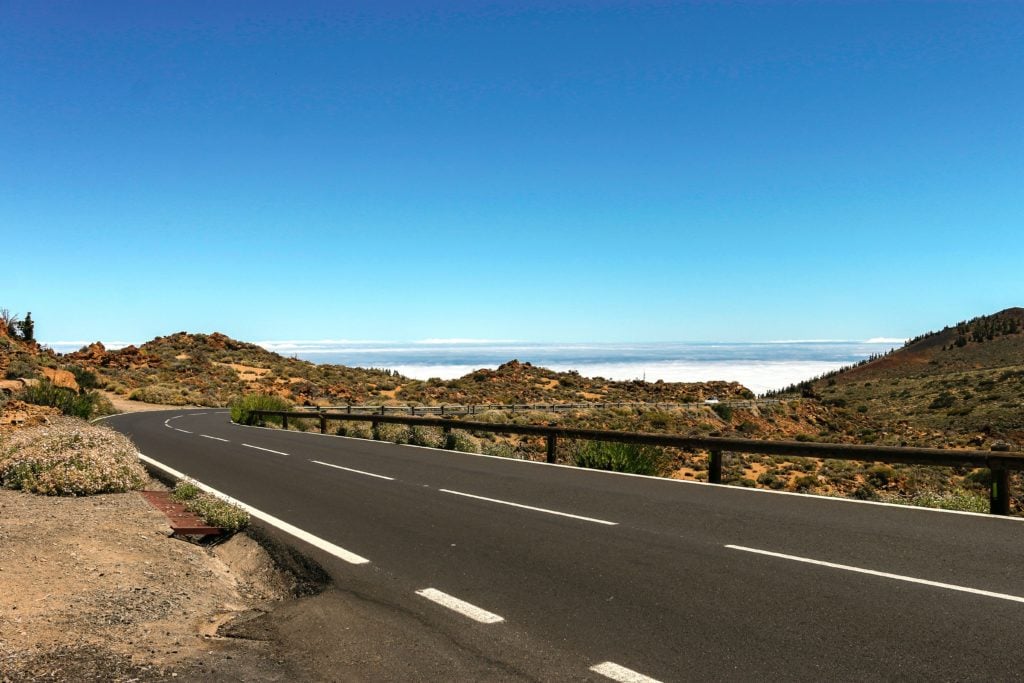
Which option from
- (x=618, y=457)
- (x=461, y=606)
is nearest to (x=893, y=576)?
(x=461, y=606)

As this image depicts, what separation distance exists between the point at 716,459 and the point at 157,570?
9926mm

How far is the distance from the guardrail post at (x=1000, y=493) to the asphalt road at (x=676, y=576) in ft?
2.15

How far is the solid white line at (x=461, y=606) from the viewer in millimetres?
5645

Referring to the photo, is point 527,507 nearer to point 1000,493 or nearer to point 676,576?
Result: point 676,576

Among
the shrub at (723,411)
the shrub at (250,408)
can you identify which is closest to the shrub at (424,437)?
the shrub at (250,408)

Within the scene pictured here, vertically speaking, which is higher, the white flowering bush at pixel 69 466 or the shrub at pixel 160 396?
the white flowering bush at pixel 69 466

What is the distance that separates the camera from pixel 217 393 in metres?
72.4

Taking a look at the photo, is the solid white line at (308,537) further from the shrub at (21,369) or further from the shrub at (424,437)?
the shrub at (21,369)

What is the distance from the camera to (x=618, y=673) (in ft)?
14.9

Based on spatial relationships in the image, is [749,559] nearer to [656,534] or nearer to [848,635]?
[656,534]

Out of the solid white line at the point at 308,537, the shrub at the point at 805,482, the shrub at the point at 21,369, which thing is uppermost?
the shrub at the point at 21,369

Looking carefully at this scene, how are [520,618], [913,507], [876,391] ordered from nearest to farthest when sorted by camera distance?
1. [520,618]
2. [913,507]
3. [876,391]

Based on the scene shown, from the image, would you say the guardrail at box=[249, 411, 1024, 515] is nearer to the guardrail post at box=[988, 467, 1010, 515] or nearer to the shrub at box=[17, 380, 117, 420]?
the guardrail post at box=[988, 467, 1010, 515]

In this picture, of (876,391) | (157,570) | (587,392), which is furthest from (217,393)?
(157,570)
